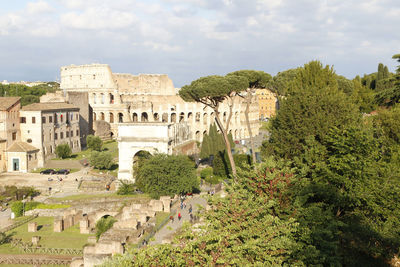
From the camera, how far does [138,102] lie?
216ft

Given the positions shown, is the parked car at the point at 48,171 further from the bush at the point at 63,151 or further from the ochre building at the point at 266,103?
the ochre building at the point at 266,103

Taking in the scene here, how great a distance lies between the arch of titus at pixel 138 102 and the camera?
63812mm

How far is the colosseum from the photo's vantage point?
63.9 meters

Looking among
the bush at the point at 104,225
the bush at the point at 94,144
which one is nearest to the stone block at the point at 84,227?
the bush at the point at 104,225

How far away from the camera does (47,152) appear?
40562 millimetres

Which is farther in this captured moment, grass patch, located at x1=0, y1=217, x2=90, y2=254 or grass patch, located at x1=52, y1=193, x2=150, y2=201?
grass patch, located at x1=52, y1=193, x2=150, y2=201

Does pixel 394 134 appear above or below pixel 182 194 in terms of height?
above

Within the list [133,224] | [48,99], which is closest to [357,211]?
[133,224]

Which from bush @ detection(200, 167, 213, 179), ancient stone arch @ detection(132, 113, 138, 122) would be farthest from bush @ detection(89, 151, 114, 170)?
ancient stone arch @ detection(132, 113, 138, 122)

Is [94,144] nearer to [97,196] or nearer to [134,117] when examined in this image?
[97,196]

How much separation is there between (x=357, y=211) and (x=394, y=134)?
9.52 metres

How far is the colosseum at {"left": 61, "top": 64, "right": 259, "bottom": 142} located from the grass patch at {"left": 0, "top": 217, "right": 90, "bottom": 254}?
3746cm

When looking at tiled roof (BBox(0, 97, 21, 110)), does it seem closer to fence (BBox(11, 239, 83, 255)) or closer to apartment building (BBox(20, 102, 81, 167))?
apartment building (BBox(20, 102, 81, 167))

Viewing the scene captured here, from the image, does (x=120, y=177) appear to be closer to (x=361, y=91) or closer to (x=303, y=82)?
(x=303, y=82)
